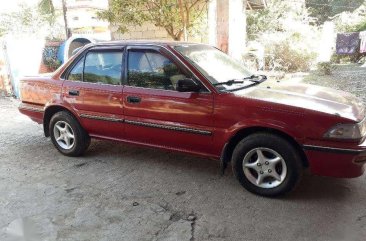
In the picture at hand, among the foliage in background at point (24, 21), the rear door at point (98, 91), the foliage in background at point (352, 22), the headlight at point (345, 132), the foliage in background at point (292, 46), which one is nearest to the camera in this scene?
the headlight at point (345, 132)

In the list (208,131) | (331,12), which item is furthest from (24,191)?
(331,12)

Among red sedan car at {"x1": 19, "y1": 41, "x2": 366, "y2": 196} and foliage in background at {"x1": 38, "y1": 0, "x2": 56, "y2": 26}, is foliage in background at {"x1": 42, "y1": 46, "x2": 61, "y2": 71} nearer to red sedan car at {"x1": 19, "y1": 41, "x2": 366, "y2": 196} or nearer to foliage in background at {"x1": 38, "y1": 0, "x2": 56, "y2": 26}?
red sedan car at {"x1": 19, "y1": 41, "x2": 366, "y2": 196}

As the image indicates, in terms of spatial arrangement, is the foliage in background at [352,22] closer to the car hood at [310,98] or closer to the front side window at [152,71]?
the car hood at [310,98]

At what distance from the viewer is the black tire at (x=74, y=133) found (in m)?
4.86

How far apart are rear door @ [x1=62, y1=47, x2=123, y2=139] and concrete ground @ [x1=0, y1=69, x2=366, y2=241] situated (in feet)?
1.82

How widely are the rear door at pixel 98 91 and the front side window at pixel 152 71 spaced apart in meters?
0.20

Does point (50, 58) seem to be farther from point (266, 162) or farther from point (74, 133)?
point (266, 162)

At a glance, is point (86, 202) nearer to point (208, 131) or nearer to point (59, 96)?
point (208, 131)

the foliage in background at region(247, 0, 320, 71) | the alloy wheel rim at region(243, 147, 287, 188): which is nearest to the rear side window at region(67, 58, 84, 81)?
the alloy wheel rim at region(243, 147, 287, 188)

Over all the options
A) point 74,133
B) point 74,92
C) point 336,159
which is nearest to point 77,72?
point 74,92

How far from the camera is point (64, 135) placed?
16.5ft

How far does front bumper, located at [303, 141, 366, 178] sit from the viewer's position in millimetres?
3234

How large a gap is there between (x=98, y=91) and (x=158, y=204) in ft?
5.78

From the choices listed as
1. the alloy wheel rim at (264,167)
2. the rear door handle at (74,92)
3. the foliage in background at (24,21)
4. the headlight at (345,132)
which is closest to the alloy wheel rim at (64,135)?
the rear door handle at (74,92)
